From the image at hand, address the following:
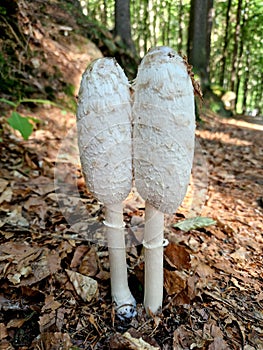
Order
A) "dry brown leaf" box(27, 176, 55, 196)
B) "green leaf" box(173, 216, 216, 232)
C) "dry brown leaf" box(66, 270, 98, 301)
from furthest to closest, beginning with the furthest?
"dry brown leaf" box(27, 176, 55, 196), "green leaf" box(173, 216, 216, 232), "dry brown leaf" box(66, 270, 98, 301)

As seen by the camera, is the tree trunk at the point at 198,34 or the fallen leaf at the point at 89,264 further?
the tree trunk at the point at 198,34

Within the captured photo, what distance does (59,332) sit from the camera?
178cm

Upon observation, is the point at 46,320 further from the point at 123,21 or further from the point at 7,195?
the point at 123,21

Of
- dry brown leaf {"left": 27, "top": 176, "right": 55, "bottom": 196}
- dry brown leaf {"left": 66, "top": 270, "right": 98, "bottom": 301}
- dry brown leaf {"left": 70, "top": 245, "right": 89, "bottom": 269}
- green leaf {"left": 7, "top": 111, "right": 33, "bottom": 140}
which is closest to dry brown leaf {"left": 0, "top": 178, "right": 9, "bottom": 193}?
dry brown leaf {"left": 27, "top": 176, "right": 55, "bottom": 196}

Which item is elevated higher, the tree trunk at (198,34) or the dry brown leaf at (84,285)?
the tree trunk at (198,34)

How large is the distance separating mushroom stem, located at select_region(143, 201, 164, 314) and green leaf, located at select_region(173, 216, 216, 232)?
105 cm

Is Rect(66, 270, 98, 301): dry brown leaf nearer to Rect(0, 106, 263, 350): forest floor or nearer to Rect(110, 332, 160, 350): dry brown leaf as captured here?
Rect(0, 106, 263, 350): forest floor

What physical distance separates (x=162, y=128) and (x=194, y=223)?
1.70 m

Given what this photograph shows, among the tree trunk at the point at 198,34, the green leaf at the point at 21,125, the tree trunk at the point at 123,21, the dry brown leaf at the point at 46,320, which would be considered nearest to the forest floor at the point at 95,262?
the dry brown leaf at the point at 46,320

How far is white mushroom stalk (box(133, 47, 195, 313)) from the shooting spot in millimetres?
1470

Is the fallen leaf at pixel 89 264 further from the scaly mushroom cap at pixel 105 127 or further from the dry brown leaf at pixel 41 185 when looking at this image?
the dry brown leaf at pixel 41 185

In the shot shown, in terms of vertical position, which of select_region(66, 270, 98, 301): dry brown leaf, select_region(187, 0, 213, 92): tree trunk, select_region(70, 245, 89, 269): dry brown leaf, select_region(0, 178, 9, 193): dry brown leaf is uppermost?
select_region(187, 0, 213, 92): tree trunk

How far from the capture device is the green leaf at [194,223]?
2939 mm

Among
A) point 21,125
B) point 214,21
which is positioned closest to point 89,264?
point 21,125
